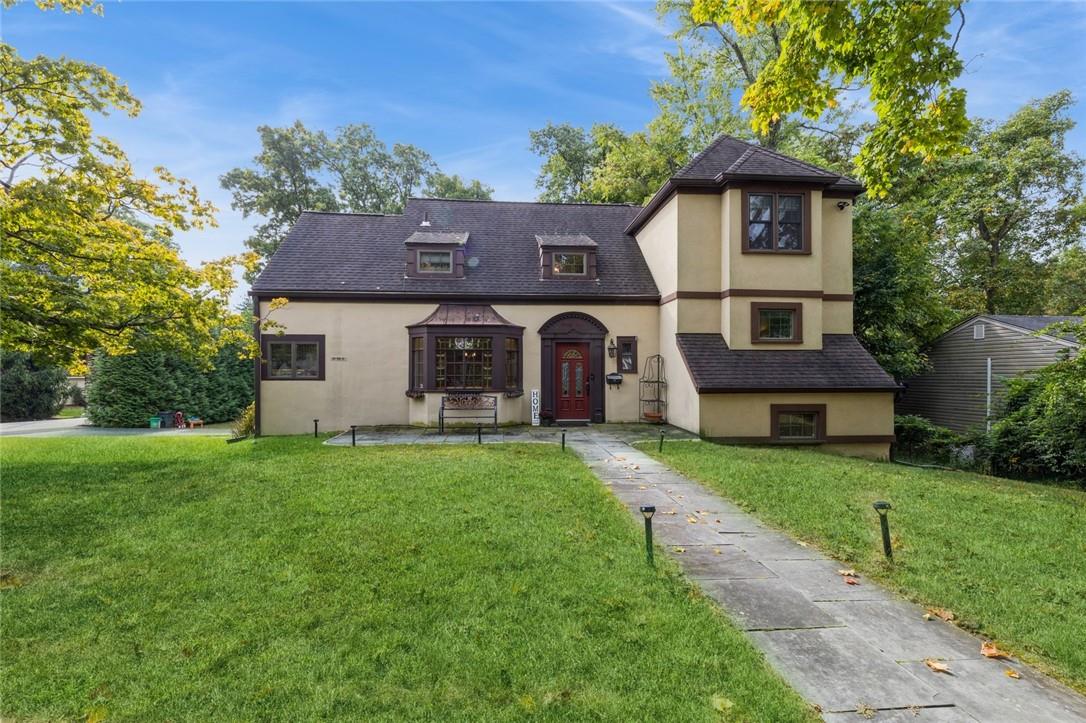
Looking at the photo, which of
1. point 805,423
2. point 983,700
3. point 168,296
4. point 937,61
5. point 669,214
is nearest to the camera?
point 983,700

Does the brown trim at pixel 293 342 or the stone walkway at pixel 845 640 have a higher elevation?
the brown trim at pixel 293 342

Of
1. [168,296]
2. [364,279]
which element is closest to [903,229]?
[364,279]

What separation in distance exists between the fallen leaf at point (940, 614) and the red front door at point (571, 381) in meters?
11.2

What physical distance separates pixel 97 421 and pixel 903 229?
103 feet

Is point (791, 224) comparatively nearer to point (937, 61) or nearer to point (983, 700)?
Result: point (937, 61)

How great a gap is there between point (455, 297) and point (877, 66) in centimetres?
1131

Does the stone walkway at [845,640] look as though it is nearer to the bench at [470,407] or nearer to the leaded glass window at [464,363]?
the bench at [470,407]

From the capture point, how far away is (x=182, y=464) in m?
8.98

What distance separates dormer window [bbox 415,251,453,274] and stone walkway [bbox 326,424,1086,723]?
11066 mm

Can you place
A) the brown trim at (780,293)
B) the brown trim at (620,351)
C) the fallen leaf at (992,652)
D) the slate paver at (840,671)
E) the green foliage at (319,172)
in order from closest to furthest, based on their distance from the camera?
the slate paver at (840,671) < the fallen leaf at (992,652) < the brown trim at (780,293) < the brown trim at (620,351) < the green foliage at (319,172)

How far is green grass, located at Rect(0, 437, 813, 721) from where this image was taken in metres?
2.73

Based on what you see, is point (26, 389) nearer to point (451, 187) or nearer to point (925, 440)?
point (451, 187)

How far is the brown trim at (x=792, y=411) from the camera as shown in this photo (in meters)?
12.4

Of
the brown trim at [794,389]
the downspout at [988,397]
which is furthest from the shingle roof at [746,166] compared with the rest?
the downspout at [988,397]
